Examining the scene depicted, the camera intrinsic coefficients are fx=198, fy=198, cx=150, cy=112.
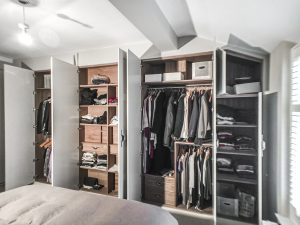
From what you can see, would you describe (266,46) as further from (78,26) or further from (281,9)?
(78,26)

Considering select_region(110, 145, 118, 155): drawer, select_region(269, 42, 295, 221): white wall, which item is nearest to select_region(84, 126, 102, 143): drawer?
select_region(110, 145, 118, 155): drawer

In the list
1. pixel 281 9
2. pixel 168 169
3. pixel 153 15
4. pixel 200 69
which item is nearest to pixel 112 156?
pixel 168 169

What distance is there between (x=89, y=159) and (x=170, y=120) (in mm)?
1471

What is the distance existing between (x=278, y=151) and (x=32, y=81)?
3.65m

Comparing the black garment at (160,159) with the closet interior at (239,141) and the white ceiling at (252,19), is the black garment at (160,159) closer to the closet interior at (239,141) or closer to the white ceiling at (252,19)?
the closet interior at (239,141)

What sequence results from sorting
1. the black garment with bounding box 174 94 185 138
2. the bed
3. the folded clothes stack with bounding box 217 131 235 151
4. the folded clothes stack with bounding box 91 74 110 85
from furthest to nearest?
the folded clothes stack with bounding box 91 74 110 85 < the black garment with bounding box 174 94 185 138 < the folded clothes stack with bounding box 217 131 235 151 < the bed

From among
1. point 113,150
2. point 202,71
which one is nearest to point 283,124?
point 202,71

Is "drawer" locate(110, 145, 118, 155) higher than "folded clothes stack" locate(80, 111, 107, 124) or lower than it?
lower

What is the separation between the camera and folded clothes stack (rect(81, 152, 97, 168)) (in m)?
3.12

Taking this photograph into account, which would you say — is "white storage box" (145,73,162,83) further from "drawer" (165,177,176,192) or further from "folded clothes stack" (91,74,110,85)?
"drawer" (165,177,176,192)

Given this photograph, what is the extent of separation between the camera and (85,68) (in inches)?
131

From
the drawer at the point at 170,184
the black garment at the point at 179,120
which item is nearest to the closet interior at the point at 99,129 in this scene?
the drawer at the point at 170,184

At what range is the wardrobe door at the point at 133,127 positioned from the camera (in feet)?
7.82

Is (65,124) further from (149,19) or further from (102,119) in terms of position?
(149,19)
